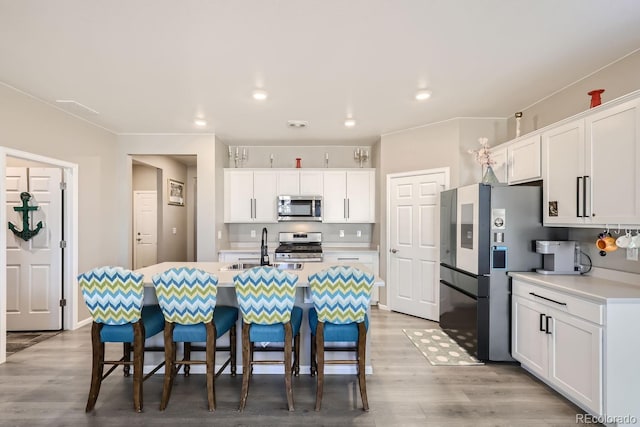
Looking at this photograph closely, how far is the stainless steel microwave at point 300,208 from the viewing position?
5297mm

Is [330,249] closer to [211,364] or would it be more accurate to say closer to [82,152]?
[211,364]

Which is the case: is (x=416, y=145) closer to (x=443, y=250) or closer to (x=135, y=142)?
(x=443, y=250)

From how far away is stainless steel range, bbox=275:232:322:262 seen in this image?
497cm

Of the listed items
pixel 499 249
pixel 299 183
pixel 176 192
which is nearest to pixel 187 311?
pixel 499 249

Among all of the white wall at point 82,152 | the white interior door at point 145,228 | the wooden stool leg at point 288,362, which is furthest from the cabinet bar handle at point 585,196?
the white interior door at point 145,228

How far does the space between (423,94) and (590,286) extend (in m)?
2.13

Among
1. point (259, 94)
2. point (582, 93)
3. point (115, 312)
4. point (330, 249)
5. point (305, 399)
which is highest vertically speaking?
point (259, 94)

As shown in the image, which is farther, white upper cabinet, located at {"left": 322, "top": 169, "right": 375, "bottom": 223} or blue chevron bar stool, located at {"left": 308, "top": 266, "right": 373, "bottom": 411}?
white upper cabinet, located at {"left": 322, "top": 169, "right": 375, "bottom": 223}

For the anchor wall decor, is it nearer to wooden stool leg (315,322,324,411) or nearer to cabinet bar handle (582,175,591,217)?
wooden stool leg (315,322,324,411)

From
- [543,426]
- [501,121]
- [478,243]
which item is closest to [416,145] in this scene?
[501,121]

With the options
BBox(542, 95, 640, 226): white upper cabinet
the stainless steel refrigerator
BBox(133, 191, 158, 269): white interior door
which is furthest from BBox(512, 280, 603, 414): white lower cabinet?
BBox(133, 191, 158, 269): white interior door

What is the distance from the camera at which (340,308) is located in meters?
2.37

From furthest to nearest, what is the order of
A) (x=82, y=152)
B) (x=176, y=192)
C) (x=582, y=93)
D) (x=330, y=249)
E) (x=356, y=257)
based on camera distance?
(x=176, y=192) → (x=330, y=249) → (x=356, y=257) → (x=82, y=152) → (x=582, y=93)

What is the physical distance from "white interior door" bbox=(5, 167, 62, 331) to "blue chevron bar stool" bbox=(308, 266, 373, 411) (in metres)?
3.47
